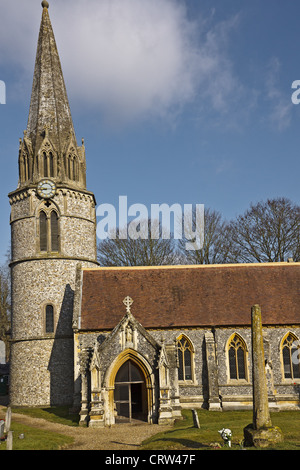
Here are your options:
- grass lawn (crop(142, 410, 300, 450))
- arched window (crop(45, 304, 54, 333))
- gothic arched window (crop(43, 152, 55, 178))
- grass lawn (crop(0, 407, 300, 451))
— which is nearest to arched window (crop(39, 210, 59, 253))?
gothic arched window (crop(43, 152, 55, 178))

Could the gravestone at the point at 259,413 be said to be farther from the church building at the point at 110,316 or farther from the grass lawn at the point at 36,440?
the church building at the point at 110,316

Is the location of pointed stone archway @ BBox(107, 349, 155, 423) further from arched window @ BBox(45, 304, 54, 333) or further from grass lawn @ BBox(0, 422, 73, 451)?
arched window @ BBox(45, 304, 54, 333)

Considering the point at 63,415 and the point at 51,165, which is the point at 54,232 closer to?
the point at 51,165

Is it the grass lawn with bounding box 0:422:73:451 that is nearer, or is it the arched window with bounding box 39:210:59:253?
the grass lawn with bounding box 0:422:73:451

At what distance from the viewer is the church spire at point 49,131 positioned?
103ft

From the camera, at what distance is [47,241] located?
29906 mm

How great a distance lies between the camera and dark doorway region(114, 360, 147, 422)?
76.9 feet

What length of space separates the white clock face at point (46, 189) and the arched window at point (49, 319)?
6.81m

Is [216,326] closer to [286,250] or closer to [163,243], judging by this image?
[286,250]

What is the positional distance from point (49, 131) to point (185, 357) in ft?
55.7

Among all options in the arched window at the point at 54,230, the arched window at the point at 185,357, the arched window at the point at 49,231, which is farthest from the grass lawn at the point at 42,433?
the arched window at the point at 54,230

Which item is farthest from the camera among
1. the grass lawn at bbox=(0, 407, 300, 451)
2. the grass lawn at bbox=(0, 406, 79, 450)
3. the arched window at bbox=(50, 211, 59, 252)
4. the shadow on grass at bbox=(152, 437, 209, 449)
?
the arched window at bbox=(50, 211, 59, 252)

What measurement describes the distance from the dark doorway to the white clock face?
1217 cm

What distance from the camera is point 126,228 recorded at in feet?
172
